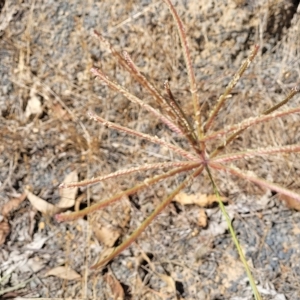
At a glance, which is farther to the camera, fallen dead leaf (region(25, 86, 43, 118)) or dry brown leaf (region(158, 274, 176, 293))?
fallen dead leaf (region(25, 86, 43, 118))

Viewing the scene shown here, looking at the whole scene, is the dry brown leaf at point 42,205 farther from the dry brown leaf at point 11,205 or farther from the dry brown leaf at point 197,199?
the dry brown leaf at point 197,199

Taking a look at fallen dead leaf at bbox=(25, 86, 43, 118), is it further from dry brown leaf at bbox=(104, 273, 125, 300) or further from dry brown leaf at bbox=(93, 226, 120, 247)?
dry brown leaf at bbox=(104, 273, 125, 300)

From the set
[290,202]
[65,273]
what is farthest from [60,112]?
[290,202]

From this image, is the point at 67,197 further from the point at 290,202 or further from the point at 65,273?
the point at 290,202

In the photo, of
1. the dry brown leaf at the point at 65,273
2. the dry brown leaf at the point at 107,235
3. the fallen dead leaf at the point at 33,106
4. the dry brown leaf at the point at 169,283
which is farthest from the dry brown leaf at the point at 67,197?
the dry brown leaf at the point at 169,283

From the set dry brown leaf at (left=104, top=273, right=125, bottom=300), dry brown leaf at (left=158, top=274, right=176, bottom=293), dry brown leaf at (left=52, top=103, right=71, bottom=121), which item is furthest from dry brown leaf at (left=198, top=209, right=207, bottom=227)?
dry brown leaf at (left=52, top=103, right=71, bottom=121)

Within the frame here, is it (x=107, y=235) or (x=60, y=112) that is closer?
(x=107, y=235)
